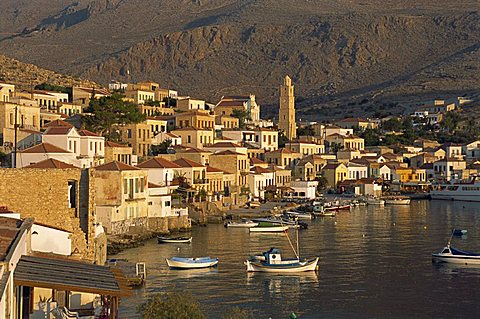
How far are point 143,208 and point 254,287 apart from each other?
57.5 ft

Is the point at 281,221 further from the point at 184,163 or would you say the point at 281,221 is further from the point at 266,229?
the point at 184,163

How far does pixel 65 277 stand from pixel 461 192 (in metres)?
80.6

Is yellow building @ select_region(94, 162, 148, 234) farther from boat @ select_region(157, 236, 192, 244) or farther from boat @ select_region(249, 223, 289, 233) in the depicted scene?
boat @ select_region(249, 223, 289, 233)

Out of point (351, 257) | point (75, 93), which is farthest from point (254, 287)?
point (75, 93)

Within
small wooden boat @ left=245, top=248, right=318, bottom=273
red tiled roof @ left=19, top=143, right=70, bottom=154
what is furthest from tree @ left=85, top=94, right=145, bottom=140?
small wooden boat @ left=245, top=248, right=318, bottom=273

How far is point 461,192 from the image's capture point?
309ft

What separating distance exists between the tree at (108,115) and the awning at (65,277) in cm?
5238

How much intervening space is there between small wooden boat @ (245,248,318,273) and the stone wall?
51.3 feet

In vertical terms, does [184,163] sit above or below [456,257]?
above

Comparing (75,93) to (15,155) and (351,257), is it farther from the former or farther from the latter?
(351,257)

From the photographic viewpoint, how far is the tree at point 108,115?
70.9 meters

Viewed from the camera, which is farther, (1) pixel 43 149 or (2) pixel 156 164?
(2) pixel 156 164

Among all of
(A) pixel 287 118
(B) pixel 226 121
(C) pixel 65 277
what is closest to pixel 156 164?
(B) pixel 226 121

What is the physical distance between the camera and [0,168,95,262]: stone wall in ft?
82.4
